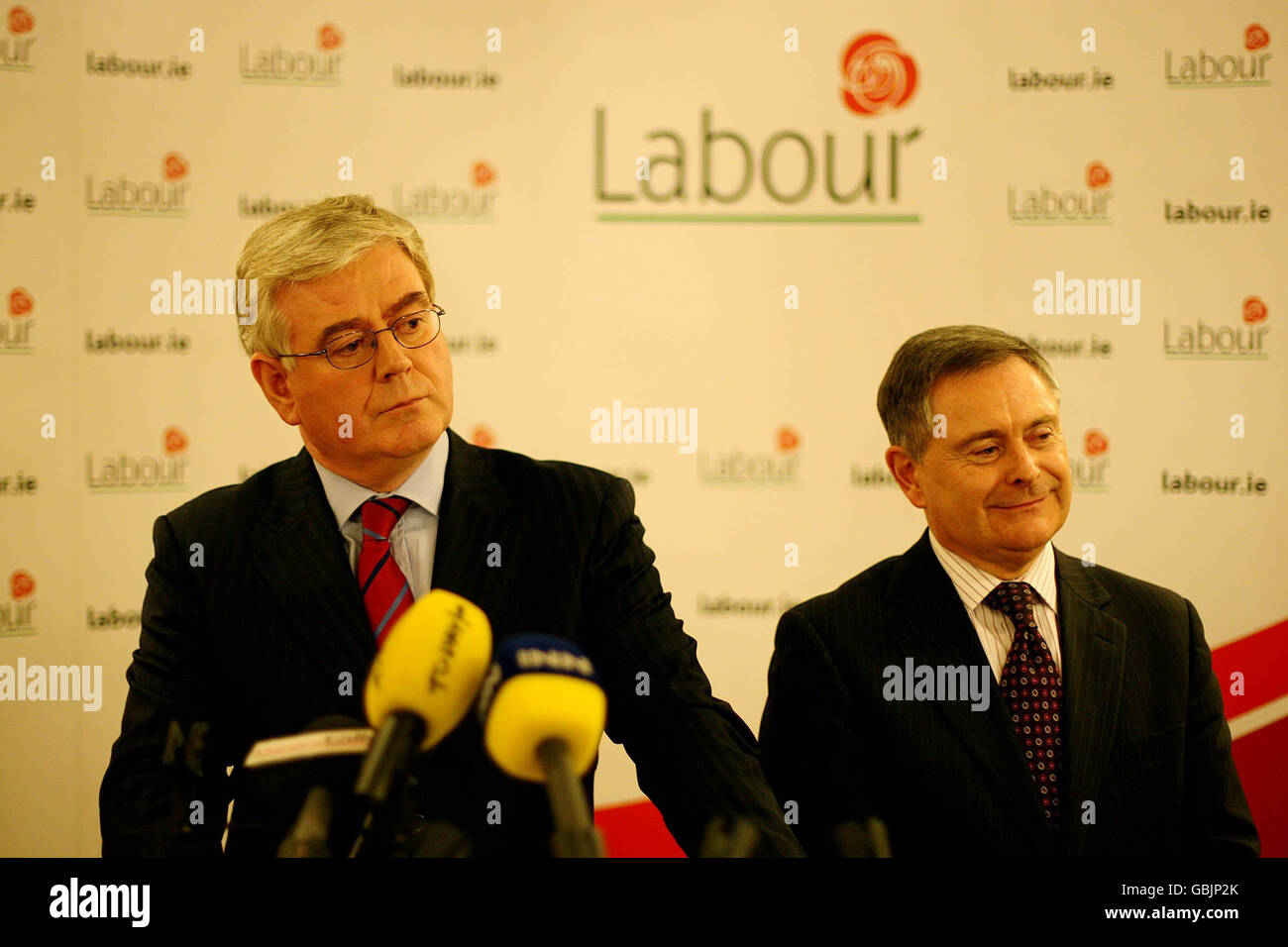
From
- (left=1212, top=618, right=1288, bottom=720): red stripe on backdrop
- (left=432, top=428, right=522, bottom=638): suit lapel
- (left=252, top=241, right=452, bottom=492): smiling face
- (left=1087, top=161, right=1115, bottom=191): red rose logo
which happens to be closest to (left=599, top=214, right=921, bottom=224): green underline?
(left=1087, top=161, right=1115, bottom=191): red rose logo

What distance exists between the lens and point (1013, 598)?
1.93m

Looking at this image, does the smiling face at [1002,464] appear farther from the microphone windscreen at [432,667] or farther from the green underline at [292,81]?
the green underline at [292,81]

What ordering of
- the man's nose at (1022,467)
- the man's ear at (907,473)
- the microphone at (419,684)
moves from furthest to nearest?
the man's ear at (907,473) < the man's nose at (1022,467) < the microphone at (419,684)

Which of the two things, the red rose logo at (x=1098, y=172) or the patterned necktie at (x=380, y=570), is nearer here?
the patterned necktie at (x=380, y=570)

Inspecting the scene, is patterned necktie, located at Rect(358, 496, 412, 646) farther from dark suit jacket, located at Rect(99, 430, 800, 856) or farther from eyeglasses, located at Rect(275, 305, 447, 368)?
eyeglasses, located at Rect(275, 305, 447, 368)

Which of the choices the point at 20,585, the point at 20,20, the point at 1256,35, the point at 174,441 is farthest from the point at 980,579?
the point at 20,20

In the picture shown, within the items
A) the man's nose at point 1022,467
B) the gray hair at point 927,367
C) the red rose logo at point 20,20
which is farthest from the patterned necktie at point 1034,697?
the red rose logo at point 20,20

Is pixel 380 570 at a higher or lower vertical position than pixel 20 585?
higher

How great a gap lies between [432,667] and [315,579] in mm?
855

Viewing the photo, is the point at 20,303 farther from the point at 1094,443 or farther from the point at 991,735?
the point at 1094,443

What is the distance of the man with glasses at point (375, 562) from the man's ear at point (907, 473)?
55 centimetres

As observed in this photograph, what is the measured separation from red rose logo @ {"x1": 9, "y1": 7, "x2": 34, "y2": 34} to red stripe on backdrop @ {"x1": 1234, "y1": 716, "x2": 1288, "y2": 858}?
141 inches

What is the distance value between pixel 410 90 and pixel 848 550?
5.32 ft

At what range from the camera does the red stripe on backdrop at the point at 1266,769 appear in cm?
265
